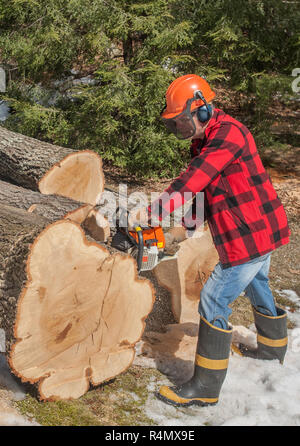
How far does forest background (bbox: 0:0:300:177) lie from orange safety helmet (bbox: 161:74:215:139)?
398 cm

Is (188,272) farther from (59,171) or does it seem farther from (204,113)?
(204,113)

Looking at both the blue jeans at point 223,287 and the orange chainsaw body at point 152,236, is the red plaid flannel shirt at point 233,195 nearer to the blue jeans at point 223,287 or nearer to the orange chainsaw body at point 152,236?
the blue jeans at point 223,287

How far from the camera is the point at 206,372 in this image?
2881mm

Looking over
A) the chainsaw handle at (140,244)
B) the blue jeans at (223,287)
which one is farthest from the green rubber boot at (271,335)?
the chainsaw handle at (140,244)

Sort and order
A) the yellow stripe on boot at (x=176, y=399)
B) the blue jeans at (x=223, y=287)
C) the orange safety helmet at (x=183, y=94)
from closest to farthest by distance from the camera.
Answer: the orange safety helmet at (x=183, y=94)
the blue jeans at (x=223, y=287)
the yellow stripe on boot at (x=176, y=399)

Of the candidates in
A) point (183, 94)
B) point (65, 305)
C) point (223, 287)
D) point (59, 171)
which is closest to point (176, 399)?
point (223, 287)

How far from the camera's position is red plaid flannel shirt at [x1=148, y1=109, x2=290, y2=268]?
262cm

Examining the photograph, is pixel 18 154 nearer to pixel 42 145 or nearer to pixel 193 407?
pixel 42 145

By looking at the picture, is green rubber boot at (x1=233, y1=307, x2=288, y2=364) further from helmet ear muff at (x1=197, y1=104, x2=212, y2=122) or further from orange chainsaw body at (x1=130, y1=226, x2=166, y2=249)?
helmet ear muff at (x1=197, y1=104, x2=212, y2=122)

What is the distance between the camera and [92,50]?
707 centimetres

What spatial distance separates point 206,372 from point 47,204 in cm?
206

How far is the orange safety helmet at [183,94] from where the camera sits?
8.92 ft
